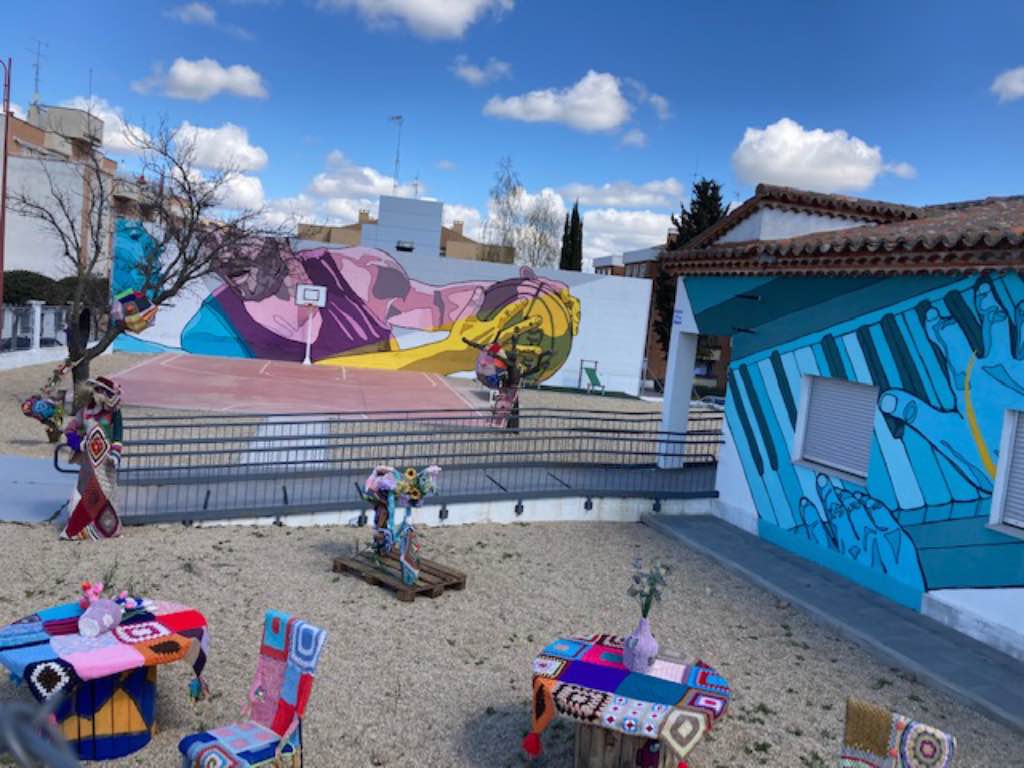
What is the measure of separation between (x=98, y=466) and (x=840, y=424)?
829cm

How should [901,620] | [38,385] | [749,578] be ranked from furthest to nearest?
[38,385]
[749,578]
[901,620]

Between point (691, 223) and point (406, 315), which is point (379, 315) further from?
point (691, 223)

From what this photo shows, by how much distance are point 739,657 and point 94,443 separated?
6.54m

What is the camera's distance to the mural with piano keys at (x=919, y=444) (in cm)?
804

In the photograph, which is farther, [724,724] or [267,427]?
[267,427]

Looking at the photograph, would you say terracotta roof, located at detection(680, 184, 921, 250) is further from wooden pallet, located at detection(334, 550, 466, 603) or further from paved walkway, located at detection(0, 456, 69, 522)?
paved walkway, located at detection(0, 456, 69, 522)

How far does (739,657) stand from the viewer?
24.3ft

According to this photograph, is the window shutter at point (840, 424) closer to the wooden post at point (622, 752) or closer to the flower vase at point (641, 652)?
the flower vase at point (641, 652)

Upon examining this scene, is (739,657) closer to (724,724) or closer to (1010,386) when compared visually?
(724,724)

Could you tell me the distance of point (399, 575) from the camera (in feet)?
27.8

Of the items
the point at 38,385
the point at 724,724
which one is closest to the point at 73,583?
the point at 724,724

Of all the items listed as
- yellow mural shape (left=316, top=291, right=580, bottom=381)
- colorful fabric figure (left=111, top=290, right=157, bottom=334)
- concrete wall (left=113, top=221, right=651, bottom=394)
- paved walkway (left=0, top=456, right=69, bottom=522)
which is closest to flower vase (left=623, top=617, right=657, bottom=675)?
paved walkway (left=0, top=456, right=69, bottom=522)

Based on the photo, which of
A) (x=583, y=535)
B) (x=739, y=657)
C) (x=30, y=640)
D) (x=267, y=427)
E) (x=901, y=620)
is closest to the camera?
(x=30, y=640)

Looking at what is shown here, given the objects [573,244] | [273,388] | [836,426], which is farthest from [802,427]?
[573,244]
